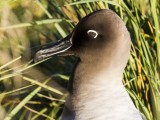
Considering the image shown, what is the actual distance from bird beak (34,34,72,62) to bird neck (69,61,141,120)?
4.4 inches

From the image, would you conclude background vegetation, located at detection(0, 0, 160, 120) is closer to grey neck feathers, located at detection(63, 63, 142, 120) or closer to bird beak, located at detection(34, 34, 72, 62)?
bird beak, located at detection(34, 34, 72, 62)

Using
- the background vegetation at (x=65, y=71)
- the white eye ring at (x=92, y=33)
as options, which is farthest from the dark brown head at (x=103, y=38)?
the background vegetation at (x=65, y=71)

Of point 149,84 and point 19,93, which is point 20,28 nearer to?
point 19,93

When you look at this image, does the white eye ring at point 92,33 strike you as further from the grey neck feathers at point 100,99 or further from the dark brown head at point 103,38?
the grey neck feathers at point 100,99

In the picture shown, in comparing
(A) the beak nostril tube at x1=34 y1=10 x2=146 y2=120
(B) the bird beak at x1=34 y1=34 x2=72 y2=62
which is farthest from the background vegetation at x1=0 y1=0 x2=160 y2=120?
(A) the beak nostril tube at x1=34 y1=10 x2=146 y2=120

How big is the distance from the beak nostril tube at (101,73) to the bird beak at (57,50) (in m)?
0.04

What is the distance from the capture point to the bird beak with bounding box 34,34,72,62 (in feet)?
7.78

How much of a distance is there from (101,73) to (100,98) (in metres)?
0.08

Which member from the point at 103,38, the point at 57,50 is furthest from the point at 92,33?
the point at 57,50

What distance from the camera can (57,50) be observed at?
240 cm

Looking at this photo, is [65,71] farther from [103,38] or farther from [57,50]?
[103,38]

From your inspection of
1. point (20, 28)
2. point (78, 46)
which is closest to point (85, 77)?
point (78, 46)

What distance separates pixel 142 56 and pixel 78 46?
421 millimetres

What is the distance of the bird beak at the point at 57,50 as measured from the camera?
2.37 meters
